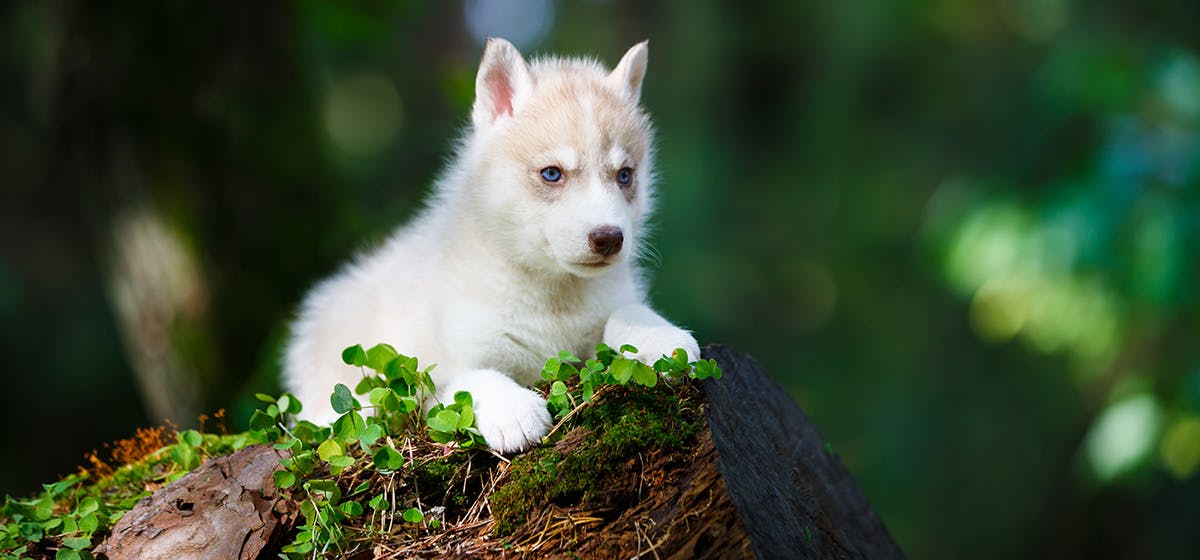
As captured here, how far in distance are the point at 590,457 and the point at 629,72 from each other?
152cm

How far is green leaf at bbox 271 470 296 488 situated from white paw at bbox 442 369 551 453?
0.48 m

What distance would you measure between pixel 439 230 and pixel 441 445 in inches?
41.0

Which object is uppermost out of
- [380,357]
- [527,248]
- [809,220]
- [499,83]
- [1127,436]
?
[809,220]

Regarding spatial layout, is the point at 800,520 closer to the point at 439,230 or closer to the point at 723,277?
the point at 439,230

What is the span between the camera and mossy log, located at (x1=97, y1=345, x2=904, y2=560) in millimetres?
2252

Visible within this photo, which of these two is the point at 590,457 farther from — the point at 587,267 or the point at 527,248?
the point at 527,248

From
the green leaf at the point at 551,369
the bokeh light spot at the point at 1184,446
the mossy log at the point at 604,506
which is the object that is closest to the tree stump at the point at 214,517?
the mossy log at the point at 604,506

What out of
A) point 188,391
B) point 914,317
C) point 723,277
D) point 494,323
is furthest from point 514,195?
point 914,317

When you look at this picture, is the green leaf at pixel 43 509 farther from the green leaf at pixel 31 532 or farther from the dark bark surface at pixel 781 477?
the dark bark surface at pixel 781 477

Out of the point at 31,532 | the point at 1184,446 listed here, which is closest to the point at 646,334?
the point at 31,532

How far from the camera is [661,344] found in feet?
9.08

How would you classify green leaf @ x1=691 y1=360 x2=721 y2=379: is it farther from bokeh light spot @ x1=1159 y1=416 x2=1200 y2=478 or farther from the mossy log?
bokeh light spot @ x1=1159 y1=416 x2=1200 y2=478

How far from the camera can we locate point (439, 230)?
3.44 metres

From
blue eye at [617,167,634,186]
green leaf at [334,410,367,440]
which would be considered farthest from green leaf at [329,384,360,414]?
blue eye at [617,167,634,186]
